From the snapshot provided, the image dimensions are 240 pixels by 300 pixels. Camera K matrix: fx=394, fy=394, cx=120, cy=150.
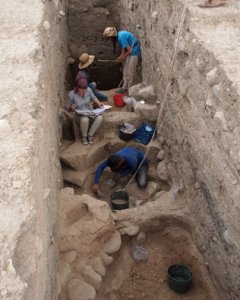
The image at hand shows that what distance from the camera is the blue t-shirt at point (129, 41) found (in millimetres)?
6293

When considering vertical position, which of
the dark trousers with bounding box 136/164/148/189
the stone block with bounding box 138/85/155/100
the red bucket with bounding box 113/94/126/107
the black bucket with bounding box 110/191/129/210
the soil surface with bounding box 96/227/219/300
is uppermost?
the stone block with bounding box 138/85/155/100

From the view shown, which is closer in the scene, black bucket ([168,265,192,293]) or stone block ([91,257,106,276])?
stone block ([91,257,106,276])

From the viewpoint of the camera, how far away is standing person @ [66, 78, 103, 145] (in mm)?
5211

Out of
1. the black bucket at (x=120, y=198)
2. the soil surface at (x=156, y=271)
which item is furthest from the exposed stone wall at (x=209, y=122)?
the black bucket at (x=120, y=198)

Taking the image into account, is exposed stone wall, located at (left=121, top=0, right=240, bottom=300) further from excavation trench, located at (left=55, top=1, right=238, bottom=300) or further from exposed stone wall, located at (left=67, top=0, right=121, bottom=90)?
exposed stone wall, located at (left=67, top=0, right=121, bottom=90)

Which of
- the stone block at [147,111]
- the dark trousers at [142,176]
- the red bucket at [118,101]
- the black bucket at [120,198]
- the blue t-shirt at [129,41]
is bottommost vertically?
the black bucket at [120,198]

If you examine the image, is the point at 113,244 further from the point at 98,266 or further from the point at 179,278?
the point at 179,278

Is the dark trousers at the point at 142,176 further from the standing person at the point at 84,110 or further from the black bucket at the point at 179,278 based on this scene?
the black bucket at the point at 179,278

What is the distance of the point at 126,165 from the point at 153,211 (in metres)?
0.79

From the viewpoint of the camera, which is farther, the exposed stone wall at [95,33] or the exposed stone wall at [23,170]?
the exposed stone wall at [95,33]

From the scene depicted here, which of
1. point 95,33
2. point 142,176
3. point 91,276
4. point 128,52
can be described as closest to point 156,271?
point 91,276

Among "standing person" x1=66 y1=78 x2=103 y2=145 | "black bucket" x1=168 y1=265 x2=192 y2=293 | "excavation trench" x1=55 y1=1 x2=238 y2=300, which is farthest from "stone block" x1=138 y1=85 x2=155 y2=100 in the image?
"black bucket" x1=168 y1=265 x2=192 y2=293

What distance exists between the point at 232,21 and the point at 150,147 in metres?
1.92

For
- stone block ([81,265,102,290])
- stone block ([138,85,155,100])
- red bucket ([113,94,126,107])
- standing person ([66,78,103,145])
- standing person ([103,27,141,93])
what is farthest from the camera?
standing person ([103,27,141,93])
